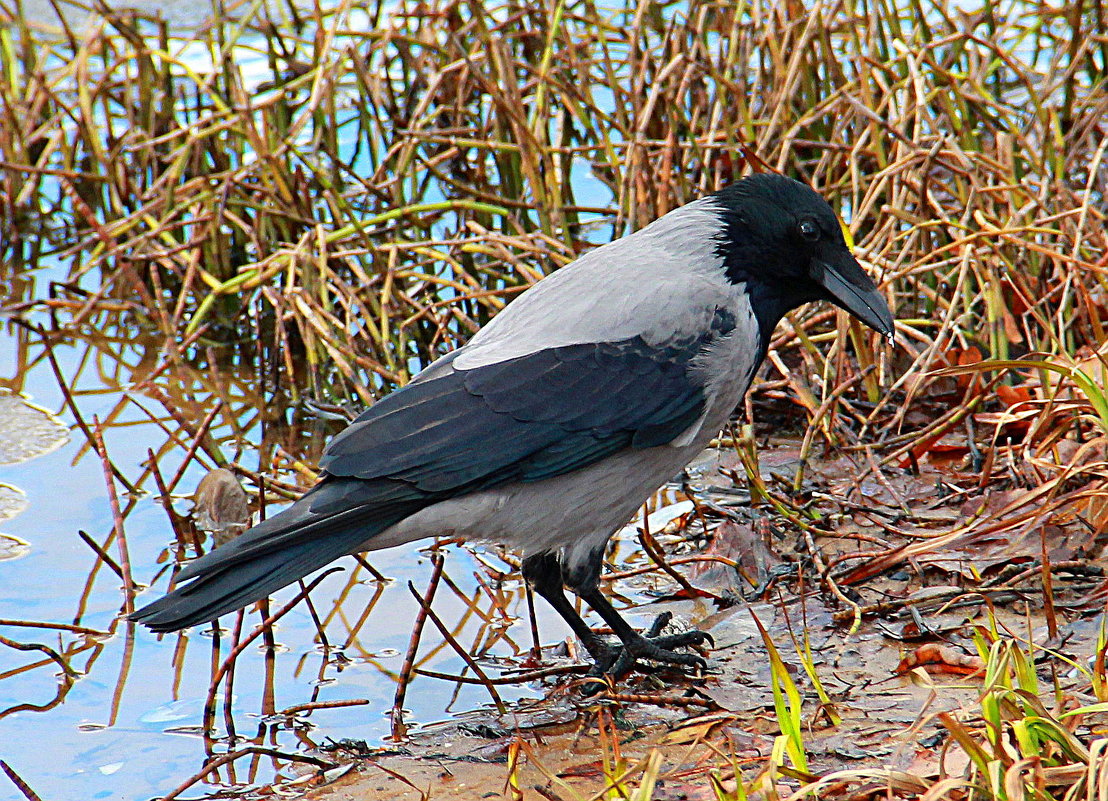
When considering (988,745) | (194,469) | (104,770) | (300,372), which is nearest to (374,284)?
(300,372)

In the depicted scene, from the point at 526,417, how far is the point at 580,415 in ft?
0.48

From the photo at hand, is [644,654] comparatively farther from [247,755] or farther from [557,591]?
[247,755]

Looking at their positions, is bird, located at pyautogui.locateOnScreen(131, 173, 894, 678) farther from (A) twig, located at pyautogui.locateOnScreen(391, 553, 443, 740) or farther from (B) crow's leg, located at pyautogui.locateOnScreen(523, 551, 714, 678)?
(A) twig, located at pyautogui.locateOnScreen(391, 553, 443, 740)

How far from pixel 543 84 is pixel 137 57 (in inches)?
83.2

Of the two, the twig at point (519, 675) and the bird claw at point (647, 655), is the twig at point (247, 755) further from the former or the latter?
the bird claw at point (647, 655)

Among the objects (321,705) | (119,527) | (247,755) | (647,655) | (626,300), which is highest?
(626,300)

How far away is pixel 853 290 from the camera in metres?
3.82

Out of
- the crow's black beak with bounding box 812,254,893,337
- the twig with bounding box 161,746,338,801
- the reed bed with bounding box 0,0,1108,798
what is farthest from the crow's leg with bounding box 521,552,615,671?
the crow's black beak with bounding box 812,254,893,337

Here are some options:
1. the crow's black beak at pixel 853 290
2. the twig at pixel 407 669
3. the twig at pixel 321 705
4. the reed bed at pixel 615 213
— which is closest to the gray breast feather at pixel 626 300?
the crow's black beak at pixel 853 290

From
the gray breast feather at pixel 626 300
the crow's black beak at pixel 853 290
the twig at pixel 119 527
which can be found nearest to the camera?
the gray breast feather at pixel 626 300

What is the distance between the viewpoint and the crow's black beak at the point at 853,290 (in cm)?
382

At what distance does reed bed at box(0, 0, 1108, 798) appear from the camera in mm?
4547

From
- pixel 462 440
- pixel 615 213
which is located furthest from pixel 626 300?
pixel 615 213

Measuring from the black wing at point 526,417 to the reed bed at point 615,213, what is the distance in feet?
2.46
